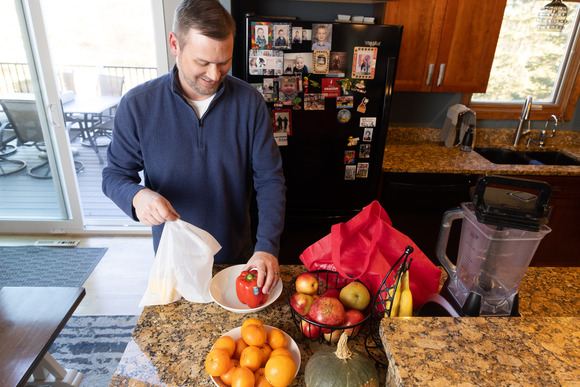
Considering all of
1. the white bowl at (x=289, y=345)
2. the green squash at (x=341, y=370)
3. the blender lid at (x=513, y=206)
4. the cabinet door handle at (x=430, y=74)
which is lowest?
the white bowl at (x=289, y=345)

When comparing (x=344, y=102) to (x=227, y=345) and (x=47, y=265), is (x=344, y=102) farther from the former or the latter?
(x=47, y=265)

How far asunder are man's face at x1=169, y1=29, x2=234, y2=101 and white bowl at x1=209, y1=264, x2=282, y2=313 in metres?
0.61

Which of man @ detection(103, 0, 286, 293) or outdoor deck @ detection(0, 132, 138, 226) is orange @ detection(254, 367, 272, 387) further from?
outdoor deck @ detection(0, 132, 138, 226)

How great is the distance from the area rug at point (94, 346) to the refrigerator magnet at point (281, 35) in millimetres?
1838

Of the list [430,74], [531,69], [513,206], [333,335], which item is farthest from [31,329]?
[531,69]

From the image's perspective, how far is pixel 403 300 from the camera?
34.8 inches

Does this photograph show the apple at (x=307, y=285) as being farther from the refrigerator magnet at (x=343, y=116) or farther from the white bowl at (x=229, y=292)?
the refrigerator magnet at (x=343, y=116)

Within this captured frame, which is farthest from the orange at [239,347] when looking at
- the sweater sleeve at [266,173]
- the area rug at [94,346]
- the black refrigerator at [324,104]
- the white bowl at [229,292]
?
the black refrigerator at [324,104]

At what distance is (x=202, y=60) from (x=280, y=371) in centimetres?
92

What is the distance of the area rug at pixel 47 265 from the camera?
2.64m

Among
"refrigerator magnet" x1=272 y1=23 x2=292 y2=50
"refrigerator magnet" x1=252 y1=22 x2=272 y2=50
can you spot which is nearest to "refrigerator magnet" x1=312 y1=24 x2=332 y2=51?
"refrigerator magnet" x1=272 y1=23 x2=292 y2=50

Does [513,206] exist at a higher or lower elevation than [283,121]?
higher

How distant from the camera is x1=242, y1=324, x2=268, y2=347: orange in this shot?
873 mm

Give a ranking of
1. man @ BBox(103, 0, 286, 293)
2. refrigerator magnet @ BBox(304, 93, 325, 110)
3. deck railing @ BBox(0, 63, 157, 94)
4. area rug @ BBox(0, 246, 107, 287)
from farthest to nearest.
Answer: deck railing @ BBox(0, 63, 157, 94) < area rug @ BBox(0, 246, 107, 287) < refrigerator magnet @ BBox(304, 93, 325, 110) < man @ BBox(103, 0, 286, 293)
